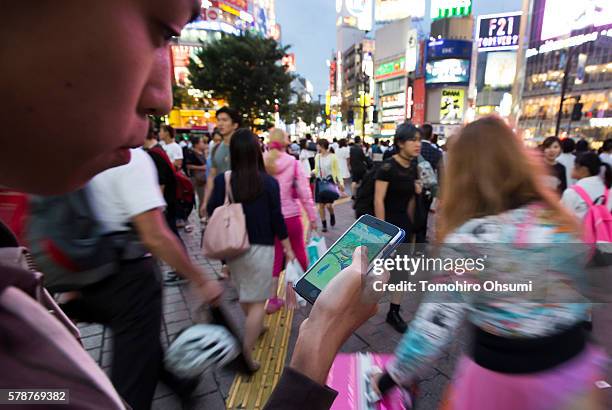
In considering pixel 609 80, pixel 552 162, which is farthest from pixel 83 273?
pixel 609 80

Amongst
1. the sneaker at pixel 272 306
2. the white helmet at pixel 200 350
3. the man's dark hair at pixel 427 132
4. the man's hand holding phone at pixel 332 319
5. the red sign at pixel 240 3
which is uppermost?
the red sign at pixel 240 3

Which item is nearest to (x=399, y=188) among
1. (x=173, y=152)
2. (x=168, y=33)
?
(x=168, y=33)

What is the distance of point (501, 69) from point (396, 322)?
217 feet

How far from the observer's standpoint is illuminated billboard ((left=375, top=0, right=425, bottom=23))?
6419cm

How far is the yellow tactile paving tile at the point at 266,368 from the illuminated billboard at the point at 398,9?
7415 centimetres

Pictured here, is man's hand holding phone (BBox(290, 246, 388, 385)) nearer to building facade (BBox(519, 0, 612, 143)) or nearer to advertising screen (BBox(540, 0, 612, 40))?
building facade (BBox(519, 0, 612, 143))

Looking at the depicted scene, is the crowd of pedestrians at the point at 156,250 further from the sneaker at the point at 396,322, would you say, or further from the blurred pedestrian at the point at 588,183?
the sneaker at the point at 396,322

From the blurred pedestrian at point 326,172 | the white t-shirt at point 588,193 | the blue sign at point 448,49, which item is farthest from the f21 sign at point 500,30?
the white t-shirt at point 588,193

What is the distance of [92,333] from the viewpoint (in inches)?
121

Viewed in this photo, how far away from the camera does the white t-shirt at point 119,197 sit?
177 centimetres

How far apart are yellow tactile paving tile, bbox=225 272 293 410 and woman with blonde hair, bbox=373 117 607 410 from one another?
1.33 m

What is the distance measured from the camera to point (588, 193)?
3.29m

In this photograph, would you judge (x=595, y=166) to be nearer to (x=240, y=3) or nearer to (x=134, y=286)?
(x=134, y=286)

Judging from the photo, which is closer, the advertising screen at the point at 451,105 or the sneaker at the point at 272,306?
the sneaker at the point at 272,306
